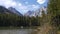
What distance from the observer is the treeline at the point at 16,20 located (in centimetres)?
449

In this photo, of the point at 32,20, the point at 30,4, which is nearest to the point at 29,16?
the point at 32,20

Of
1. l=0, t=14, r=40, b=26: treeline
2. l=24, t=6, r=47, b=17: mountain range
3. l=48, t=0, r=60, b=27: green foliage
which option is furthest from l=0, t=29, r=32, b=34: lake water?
l=48, t=0, r=60, b=27: green foliage

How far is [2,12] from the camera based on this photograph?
4574 millimetres

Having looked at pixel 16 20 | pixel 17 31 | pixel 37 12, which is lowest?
pixel 17 31

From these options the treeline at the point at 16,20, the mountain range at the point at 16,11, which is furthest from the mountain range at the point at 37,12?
the treeline at the point at 16,20

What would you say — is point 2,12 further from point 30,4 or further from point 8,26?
point 30,4

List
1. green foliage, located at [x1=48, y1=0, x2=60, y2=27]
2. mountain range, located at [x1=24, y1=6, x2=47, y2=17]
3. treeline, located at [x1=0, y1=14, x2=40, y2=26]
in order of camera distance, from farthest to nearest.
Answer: treeline, located at [x1=0, y1=14, x2=40, y2=26]
mountain range, located at [x1=24, y1=6, x2=47, y2=17]
green foliage, located at [x1=48, y1=0, x2=60, y2=27]

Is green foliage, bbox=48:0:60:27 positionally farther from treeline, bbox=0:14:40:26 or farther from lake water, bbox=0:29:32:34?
lake water, bbox=0:29:32:34

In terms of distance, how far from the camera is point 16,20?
15.0 feet

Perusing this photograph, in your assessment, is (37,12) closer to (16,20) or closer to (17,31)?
(16,20)

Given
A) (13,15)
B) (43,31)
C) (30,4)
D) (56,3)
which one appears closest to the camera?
(43,31)

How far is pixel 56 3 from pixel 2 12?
1.31 m

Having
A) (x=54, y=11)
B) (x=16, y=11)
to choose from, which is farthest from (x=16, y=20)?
(x=54, y=11)

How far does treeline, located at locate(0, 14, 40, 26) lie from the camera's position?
4.49m
